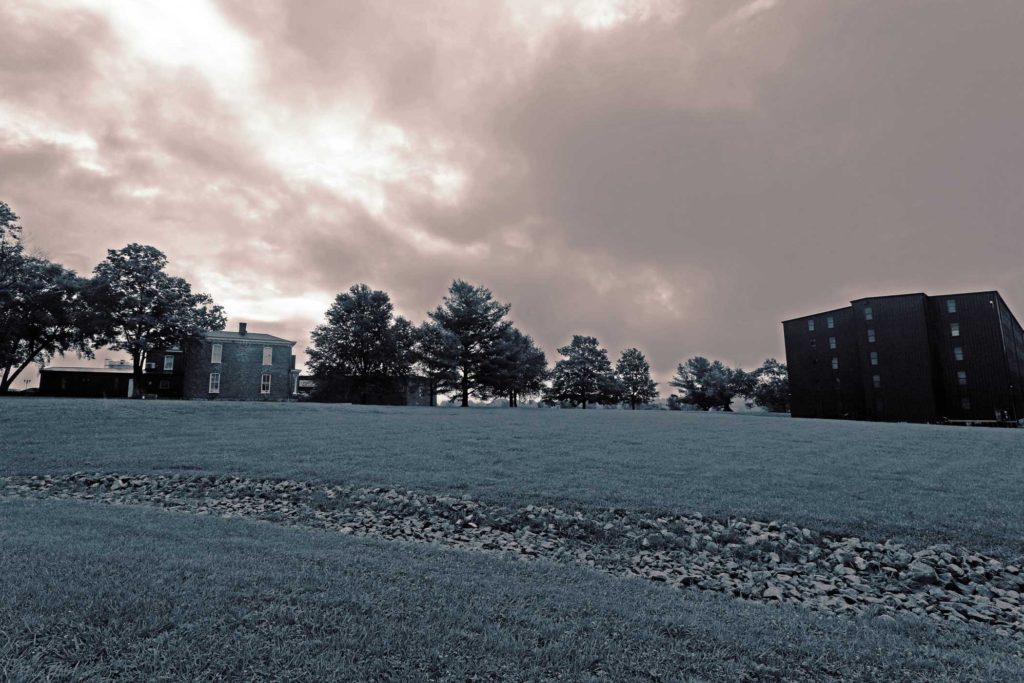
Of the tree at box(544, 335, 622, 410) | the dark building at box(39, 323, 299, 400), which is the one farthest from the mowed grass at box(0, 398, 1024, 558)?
the tree at box(544, 335, 622, 410)

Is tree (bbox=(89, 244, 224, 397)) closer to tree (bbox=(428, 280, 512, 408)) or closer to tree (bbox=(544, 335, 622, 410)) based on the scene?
tree (bbox=(428, 280, 512, 408))

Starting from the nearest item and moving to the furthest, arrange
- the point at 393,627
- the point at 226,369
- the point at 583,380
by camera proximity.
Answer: the point at 393,627
the point at 226,369
the point at 583,380

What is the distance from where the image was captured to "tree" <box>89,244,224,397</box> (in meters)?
41.8

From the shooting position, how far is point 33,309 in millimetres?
39688

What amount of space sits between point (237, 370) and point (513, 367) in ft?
95.1

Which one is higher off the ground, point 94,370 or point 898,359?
point 94,370

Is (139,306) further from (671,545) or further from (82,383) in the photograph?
(671,545)

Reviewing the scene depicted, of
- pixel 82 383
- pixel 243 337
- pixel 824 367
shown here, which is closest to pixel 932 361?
pixel 824 367

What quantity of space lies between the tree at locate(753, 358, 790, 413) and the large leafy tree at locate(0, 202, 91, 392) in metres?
83.5

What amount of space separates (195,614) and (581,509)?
6.86 metres

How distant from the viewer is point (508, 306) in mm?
52844

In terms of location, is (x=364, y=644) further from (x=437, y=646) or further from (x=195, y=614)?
(x=195, y=614)

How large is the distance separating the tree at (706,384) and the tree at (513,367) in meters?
29.5

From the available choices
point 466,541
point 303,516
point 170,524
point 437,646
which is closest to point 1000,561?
point 466,541
